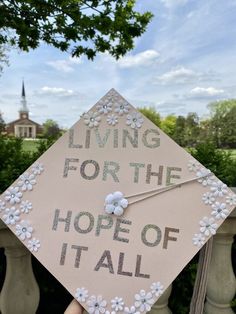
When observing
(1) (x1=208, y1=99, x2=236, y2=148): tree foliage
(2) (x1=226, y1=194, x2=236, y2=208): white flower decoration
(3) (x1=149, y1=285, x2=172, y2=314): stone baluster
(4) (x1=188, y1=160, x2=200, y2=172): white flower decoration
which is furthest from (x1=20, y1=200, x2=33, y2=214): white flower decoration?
(1) (x1=208, y1=99, x2=236, y2=148): tree foliage

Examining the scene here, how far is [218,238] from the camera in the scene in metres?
1.63

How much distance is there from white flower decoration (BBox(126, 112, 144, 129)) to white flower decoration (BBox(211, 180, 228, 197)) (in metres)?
0.35

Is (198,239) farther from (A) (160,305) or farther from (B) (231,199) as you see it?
(A) (160,305)

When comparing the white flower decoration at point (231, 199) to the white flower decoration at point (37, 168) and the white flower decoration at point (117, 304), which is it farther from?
the white flower decoration at point (37, 168)

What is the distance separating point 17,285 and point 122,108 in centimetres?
107

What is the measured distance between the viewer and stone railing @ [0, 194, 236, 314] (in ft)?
5.05

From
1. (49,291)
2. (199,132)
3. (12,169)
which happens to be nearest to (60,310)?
(49,291)

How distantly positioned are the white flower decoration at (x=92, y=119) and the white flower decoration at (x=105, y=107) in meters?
0.02

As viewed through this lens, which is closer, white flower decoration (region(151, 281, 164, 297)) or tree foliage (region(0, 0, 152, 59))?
white flower decoration (region(151, 281, 164, 297))

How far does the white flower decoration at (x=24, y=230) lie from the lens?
1.10 m

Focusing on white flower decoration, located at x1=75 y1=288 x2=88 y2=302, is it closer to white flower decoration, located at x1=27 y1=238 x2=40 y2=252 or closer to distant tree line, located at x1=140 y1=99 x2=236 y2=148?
white flower decoration, located at x1=27 y1=238 x2=40 y2=252

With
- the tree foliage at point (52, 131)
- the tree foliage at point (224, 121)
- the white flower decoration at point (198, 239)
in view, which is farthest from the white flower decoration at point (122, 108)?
the tree foliage at point (224, 121)

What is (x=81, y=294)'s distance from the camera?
1.05 meters

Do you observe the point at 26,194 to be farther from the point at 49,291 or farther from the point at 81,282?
the point at 49,291
